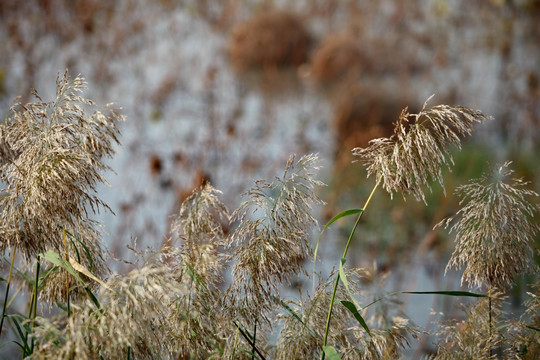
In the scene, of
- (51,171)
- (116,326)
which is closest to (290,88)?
(51,171)

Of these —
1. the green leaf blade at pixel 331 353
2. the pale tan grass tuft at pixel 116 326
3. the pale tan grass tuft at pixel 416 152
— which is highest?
the pale tan grass tuft at pixel 416 152

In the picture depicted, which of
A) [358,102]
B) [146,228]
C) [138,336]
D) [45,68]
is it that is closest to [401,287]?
[146,228]

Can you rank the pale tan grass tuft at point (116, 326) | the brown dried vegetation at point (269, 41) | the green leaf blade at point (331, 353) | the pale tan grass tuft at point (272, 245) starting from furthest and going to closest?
the brown dried vegetation at point (269, 41)
the pale tan grass tuft at point (272, 245)
the green leaf blade at point (331, 353)
the pale tan grass tuft at point (116, 326)

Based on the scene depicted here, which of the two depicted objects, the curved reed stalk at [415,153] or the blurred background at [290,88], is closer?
the curved reed stalk at [415,153]

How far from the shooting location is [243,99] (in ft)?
19.4

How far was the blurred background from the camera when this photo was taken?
4297mm

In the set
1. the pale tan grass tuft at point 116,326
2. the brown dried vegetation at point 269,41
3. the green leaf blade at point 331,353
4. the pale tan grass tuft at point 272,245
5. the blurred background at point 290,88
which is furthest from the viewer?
the brown dried vegetation at point 269,41

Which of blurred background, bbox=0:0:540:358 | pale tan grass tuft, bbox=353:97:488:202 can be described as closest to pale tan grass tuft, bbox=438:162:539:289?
Answer: pale tan grass tuft, bbox=353:97:488:202

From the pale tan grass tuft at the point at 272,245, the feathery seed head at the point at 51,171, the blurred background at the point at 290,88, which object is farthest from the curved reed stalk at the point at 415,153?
the blurred background at the point at 290,88

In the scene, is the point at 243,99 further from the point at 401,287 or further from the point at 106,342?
the point at 106,342

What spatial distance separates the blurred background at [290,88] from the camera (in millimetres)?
4297

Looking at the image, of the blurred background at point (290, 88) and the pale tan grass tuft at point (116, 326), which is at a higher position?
the blurred background at point (290, 88)

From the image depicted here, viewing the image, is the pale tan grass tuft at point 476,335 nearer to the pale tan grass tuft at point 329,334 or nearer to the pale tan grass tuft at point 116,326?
the pale tan grass tuft at point 329,334

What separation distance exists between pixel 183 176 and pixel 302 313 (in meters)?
3.10
